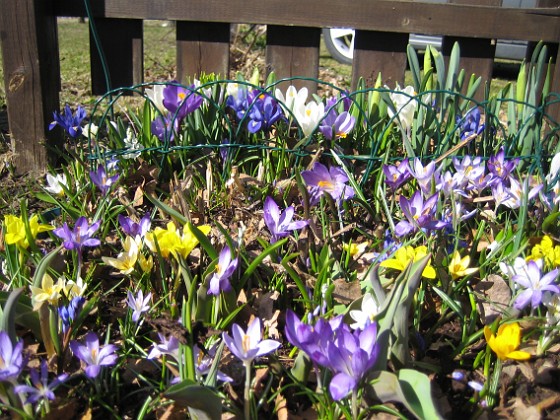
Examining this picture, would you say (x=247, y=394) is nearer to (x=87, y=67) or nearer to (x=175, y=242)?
(x=175, y=242)

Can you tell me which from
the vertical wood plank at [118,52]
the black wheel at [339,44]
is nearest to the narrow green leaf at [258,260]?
the vertical wood plank at [118,52]

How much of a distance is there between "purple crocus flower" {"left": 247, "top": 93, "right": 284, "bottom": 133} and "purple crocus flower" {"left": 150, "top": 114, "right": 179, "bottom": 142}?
0.25m

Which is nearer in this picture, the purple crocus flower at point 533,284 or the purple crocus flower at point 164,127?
the purple crocus flower at point 533,284

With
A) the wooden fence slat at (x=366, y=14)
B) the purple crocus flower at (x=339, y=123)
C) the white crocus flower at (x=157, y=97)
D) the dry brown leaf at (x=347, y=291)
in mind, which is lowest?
the dry brown leaf at (x=347, y=291)

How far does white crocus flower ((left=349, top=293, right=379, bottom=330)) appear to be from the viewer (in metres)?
1.18

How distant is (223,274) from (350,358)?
0.38m

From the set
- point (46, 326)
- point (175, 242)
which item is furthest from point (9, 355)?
point (175, 242)

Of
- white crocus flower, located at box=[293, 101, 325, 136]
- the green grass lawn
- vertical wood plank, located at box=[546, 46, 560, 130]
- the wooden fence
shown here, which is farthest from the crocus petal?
the green grass lawn

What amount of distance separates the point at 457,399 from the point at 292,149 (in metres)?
1.06

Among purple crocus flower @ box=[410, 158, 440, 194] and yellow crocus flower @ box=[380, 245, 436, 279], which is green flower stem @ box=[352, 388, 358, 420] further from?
purple crocus flower @ box=[410, 158, 440, 194]

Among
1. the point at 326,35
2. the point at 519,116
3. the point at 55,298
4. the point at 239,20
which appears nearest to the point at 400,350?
the point at 55,298

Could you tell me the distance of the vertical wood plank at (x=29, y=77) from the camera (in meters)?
2.45

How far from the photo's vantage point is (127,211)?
1821 millimetres

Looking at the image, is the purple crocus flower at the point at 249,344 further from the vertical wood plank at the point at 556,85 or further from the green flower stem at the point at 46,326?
the vertical wood plank at the point at 556,85
